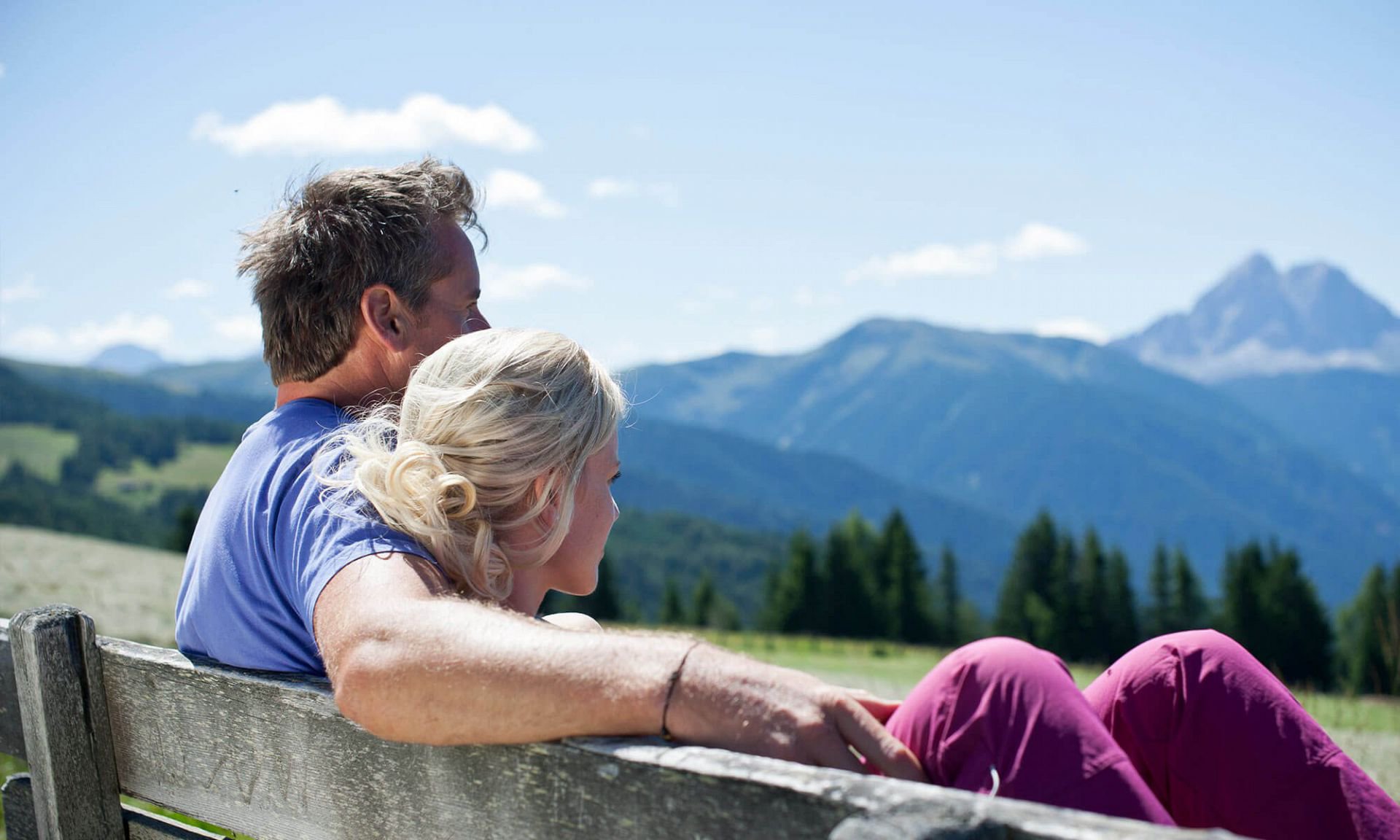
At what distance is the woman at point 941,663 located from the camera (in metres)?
1.62

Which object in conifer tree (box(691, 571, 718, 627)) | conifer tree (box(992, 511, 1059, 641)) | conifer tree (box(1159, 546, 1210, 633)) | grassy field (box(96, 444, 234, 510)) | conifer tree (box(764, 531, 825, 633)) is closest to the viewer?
conifer tree (box(764, 531, 825, 633))

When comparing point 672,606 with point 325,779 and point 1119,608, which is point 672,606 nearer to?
point 1119,608

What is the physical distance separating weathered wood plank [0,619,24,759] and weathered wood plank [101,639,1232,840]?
0.34 m

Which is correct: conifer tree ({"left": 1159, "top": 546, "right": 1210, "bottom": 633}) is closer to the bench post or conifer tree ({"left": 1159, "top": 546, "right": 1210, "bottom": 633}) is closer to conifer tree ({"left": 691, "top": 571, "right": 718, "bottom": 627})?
conifer tree ({"left": 691, "top": 571, "right": 718, "bottom": 627})

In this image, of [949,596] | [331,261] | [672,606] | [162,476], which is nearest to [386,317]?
[331,261]

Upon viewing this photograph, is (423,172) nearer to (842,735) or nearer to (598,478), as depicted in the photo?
(598,478)

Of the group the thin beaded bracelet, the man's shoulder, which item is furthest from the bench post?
the thin beaded bracelet

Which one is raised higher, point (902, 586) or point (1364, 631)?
point (902, 586)

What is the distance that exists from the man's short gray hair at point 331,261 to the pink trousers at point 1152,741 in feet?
6.07

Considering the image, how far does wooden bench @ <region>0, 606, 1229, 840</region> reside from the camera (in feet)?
3.96

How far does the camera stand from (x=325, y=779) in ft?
5.97

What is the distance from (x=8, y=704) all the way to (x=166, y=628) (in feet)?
65.8

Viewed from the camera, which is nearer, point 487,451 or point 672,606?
point 487,451

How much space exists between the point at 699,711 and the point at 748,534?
187302mm
